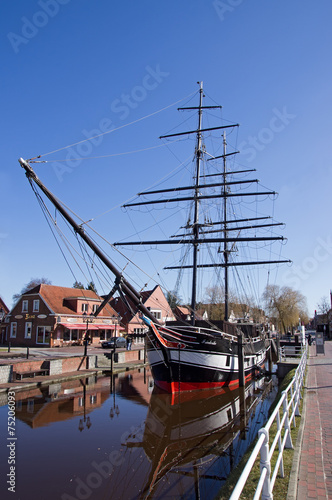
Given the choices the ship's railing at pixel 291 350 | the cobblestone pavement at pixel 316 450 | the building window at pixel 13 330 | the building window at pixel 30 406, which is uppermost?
the cobblestone pavement at pixel 316 450

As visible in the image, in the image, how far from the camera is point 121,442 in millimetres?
10203

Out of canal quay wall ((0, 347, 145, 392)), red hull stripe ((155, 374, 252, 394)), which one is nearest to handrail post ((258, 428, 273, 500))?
red hull stripe ((155, 374, 252, 394))

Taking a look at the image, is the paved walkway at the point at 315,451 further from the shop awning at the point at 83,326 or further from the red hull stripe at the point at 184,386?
the shop awning at the point at 83,326

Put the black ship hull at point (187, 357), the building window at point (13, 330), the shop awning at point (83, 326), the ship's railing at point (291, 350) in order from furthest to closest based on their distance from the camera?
the building window at point (13, 330) < the shop awning at point (83, 326) < the ship's railing at point (291, 350) < the black ship hull at point (187, 357)

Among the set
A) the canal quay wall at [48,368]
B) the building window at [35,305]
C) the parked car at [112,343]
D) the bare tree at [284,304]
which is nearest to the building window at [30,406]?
the canal quay wall at [48,368]

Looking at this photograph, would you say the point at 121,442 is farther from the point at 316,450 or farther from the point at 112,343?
the point at 112,343

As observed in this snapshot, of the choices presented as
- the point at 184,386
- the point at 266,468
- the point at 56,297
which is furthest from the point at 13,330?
the point at 266,468

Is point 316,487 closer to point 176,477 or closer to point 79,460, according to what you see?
point 176,477

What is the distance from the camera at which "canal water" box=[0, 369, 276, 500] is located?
7.40m

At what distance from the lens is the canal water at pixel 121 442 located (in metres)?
7.40

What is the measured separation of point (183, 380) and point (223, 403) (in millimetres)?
2260

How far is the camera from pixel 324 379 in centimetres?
1498

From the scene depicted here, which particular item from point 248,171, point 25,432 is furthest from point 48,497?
point 248,171

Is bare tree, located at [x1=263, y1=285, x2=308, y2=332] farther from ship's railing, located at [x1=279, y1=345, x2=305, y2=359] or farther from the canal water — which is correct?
the canal water
